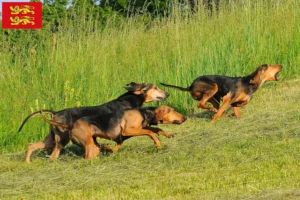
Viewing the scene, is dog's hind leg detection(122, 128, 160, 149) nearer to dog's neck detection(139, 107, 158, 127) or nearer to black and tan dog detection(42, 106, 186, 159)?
black and tan dog detection(42, 106, 186, 159)

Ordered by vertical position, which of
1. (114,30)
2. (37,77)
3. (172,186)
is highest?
(114,30)

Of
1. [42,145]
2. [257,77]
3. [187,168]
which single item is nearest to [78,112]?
[42,145]

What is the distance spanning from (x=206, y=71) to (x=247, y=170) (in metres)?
7.62

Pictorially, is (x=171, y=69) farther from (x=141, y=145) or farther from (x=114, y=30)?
(x=141, y=145)

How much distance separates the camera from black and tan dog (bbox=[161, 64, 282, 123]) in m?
13.0

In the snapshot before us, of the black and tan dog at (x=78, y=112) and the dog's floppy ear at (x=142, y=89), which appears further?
the dog's floppy ear at (x=142, y=89)

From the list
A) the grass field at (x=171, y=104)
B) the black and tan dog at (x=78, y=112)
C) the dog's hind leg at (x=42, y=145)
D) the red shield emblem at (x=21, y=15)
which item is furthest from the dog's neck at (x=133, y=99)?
the red shield emblem at (x=21, y=15)

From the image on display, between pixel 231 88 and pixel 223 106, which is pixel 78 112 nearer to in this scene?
pixel 223 106

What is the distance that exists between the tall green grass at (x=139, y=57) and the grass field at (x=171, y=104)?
0.03 m

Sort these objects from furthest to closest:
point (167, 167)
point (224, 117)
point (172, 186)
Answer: point (224, 117) < point (167, 167) < point (172, 186)

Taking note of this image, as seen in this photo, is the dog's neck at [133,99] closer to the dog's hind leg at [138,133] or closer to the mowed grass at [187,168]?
the mowed grass at [187,168]

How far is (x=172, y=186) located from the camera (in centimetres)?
828

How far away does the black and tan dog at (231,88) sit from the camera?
42.8ft

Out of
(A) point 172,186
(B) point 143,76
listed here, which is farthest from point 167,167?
(B) point 143,76
